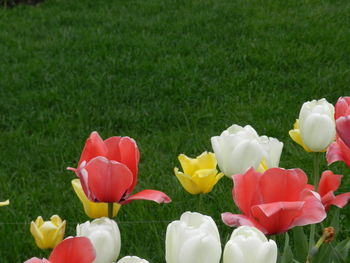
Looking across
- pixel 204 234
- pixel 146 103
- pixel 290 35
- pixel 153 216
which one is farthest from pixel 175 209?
pixel 290 35

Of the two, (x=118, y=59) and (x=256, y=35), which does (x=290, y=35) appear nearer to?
(x=256, y=35)

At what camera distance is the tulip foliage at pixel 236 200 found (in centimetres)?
76

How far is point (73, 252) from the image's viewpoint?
76 centimetres

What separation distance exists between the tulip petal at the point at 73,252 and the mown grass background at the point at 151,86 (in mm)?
1224

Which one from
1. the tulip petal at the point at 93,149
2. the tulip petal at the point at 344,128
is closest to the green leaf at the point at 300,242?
the tulip petal at the point at 344,128

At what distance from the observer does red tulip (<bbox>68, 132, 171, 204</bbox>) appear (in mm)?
966

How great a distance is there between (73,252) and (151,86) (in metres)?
3.13

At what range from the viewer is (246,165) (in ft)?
3.52

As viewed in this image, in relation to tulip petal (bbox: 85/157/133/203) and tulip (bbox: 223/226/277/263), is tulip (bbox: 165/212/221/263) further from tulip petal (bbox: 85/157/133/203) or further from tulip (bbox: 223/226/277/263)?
tulip petal (bbox: 85/157/133/203)

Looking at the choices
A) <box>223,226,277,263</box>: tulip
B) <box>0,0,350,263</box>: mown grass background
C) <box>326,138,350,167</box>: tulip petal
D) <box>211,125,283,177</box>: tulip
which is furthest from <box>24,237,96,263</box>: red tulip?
<box>0,0,350,263</box>: mown grass background

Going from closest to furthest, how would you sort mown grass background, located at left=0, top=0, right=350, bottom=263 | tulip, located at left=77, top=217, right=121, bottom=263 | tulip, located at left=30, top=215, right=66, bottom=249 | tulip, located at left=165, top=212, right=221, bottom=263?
tulip, located at left=165, top=212, right=221, bottom=263, tulip, located at left=77, top=217, right=121, bottom=263, tulip, located at left=30, top=215, right=66, bottom=249, mown grass background, located at left=0, top=0, right=350, bottom=263

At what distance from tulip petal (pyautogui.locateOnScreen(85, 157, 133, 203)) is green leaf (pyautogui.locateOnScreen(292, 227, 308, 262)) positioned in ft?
1.44

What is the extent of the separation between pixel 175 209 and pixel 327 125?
Answer: 4.43ft

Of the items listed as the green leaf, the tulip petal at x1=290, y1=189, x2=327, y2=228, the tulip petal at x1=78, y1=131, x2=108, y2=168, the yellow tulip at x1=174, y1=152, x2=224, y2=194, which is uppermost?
the tulip petal at x1=78, y1=131, x2=108, y2=168
